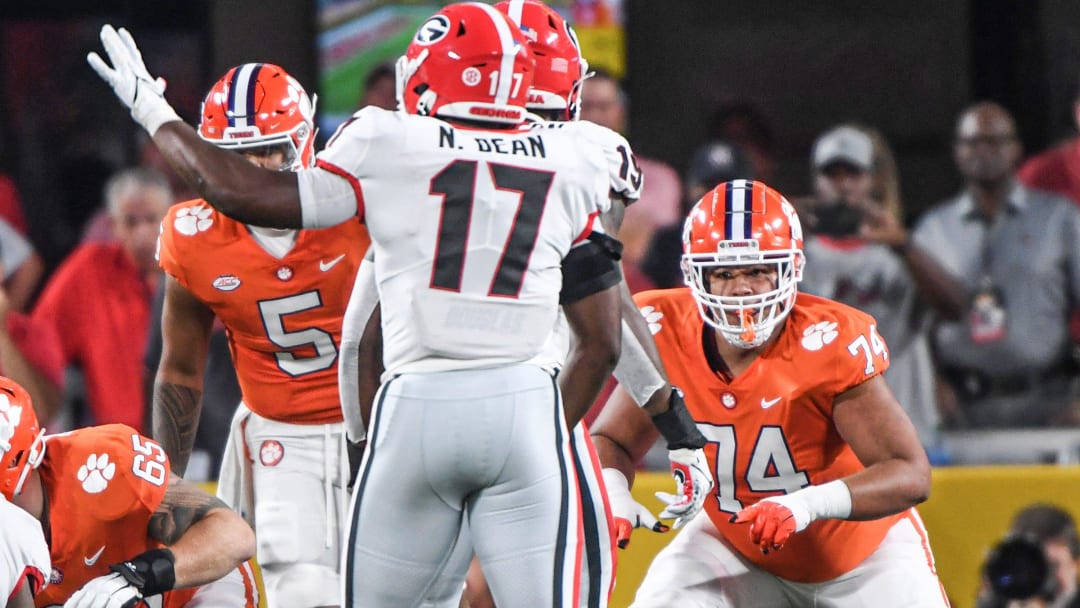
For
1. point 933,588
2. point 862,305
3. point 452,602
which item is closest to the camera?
point 452,602

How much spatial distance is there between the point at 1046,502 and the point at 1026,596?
0.59 m

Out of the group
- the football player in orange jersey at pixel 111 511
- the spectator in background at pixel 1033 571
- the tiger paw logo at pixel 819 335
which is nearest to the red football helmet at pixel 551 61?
the tiger paw logo at pixel 819 335

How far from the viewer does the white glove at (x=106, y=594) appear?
339 cm

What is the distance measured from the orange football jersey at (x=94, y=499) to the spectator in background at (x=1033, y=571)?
2.40 meters

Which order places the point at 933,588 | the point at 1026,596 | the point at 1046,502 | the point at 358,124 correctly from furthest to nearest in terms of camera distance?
1. the point at 1046,502
2. the point at 1026,596
3. the point at 933,588
4. the point at 358,124

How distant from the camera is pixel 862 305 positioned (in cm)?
609

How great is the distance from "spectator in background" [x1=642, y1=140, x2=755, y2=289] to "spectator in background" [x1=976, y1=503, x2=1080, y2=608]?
171 centimetres

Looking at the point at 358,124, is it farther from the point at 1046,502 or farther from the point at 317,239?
the point at 1046,502

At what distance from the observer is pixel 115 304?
21.0 ft

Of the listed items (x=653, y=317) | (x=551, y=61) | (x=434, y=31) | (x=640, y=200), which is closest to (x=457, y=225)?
(x=434, y=31)

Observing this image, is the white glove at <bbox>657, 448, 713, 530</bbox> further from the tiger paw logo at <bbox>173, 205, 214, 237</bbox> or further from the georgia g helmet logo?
the tiger paw logo at <bbox>173, 205, 214, 237</bbox>

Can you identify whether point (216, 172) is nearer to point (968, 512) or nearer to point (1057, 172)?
point (968, 512)

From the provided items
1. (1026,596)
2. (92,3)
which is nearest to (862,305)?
(1026,596)

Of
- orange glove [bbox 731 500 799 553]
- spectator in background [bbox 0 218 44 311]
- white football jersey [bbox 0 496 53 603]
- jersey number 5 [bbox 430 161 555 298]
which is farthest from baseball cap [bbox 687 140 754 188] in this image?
white football jersey [bbox 0 496 53 603]
